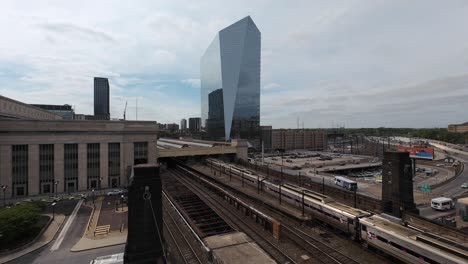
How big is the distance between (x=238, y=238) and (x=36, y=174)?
46.9m

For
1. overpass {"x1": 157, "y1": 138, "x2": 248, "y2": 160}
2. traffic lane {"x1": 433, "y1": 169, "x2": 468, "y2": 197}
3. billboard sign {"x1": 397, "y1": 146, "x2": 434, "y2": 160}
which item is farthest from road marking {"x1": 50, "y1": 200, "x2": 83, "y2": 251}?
billboard sign {"x1": 397, "y1": 146, "x2": 434, "y2": 160}

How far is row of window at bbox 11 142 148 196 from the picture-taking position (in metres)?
46.3

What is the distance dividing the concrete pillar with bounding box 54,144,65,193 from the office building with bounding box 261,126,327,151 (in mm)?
128114

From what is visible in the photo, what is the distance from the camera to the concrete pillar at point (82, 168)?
5044 cm

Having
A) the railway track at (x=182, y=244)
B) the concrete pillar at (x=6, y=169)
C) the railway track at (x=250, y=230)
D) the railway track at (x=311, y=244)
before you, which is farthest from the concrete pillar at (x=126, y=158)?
the railway track at (x=311, y=244)

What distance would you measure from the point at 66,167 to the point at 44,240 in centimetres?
2544

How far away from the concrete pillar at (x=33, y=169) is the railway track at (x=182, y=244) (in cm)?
3373

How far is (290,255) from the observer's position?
2248 cm

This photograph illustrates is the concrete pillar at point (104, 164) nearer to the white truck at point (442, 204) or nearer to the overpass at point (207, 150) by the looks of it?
the overpass at point (207, 150)

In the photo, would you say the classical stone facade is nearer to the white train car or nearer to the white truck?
the white train car

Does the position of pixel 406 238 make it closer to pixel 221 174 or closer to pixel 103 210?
pixel 103 210

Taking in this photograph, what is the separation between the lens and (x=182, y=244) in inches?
987

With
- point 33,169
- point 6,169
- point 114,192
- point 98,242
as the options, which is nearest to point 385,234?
point 98,242

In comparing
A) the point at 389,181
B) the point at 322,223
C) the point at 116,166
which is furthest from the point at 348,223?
the point at 116,166
